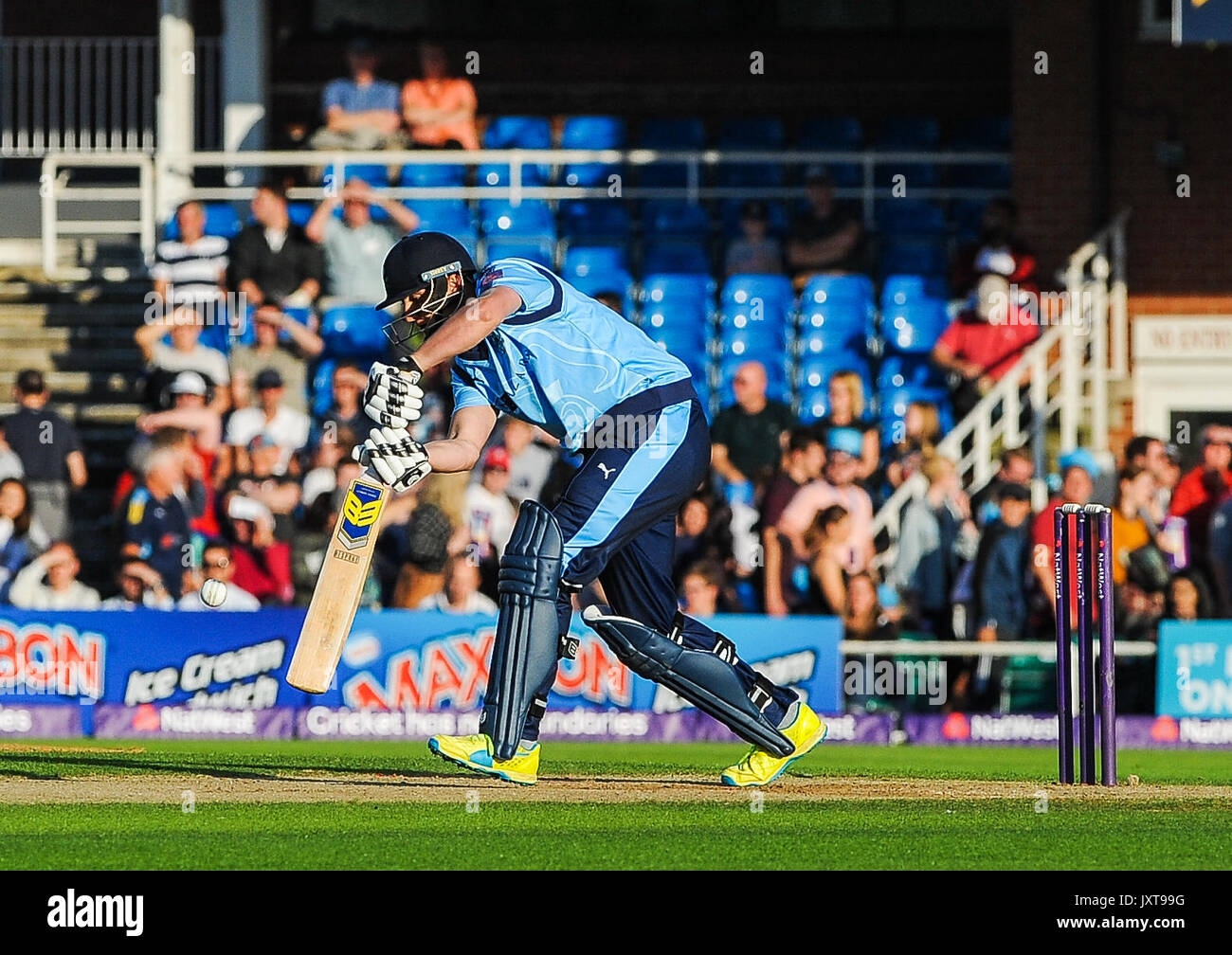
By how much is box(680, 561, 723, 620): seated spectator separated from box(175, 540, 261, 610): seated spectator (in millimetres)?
2775

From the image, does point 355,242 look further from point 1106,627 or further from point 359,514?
point 1106,627

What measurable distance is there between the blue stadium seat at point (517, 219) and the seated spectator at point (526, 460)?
10.1ft

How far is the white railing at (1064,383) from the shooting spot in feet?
53.3

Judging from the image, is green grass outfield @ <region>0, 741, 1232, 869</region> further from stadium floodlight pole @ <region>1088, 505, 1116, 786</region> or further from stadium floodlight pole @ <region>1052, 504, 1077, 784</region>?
stadium floodlight pole @ <region>1088, 505, 1116, 786</region>

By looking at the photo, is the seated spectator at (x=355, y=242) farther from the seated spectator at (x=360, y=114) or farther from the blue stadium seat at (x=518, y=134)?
the blue stadium seat at (x=518, y=134)

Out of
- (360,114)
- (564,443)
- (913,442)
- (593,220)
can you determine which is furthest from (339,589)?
(360,114)

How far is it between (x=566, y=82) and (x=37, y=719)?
983 cm

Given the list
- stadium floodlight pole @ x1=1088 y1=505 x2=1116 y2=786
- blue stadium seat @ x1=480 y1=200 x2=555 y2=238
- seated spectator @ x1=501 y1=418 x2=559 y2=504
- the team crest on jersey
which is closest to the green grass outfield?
stadium floodlight pole @ x1=1088 y1=505 x2=1116 y2=786

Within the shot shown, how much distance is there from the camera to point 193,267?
1708 cm

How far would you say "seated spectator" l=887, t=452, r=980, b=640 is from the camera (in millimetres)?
15031

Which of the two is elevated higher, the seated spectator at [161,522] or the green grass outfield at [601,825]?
the seated spectator at [161,522]

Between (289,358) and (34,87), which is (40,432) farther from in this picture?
(34,87)

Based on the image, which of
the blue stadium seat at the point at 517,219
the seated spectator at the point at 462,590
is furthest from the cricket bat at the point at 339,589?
the blue stadium seat at the point at 517,219

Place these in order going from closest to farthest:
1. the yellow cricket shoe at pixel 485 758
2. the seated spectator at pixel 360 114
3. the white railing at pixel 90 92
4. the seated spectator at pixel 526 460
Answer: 1. the yellow cricket shoe at pixel 485 758
2. the seated spectator at pixel 526 460
3. the seated spectator at pixel 360 114
4. the white railing at pixel 90 92
